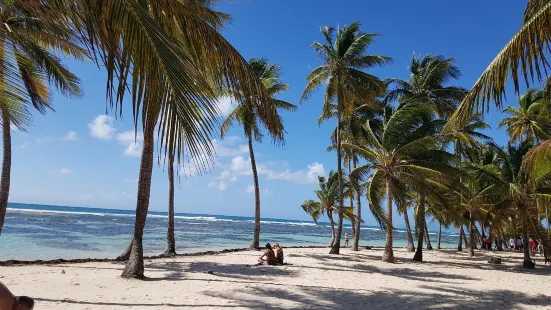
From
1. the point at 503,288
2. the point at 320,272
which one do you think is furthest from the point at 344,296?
the point at 503,288

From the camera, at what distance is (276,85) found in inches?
872

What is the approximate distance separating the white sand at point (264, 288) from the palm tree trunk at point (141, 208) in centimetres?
40

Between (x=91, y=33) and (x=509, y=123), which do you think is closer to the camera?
(x=91, y=33)

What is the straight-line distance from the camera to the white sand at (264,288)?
7922mm

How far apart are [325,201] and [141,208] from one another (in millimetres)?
21606

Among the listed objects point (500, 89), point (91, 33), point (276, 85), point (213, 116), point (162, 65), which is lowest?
point (213, 116)

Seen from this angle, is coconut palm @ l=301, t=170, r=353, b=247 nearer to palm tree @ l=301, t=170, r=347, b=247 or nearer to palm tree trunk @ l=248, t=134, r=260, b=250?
palm tree @ l=301, t=170, r=347, b=247

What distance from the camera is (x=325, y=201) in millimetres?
30516

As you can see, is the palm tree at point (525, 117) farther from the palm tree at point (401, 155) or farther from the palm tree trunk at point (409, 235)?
the palm tree at point (401, 155)

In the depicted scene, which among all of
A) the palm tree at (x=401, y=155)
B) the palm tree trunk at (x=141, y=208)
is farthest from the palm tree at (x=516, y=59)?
the palm tree at (x=401, y=155)

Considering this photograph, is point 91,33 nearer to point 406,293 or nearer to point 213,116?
point 213,116

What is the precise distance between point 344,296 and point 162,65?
785 centimetres

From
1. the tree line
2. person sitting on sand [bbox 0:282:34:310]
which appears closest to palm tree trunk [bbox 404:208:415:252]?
the tree line

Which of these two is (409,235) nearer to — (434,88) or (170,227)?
(434,88)
